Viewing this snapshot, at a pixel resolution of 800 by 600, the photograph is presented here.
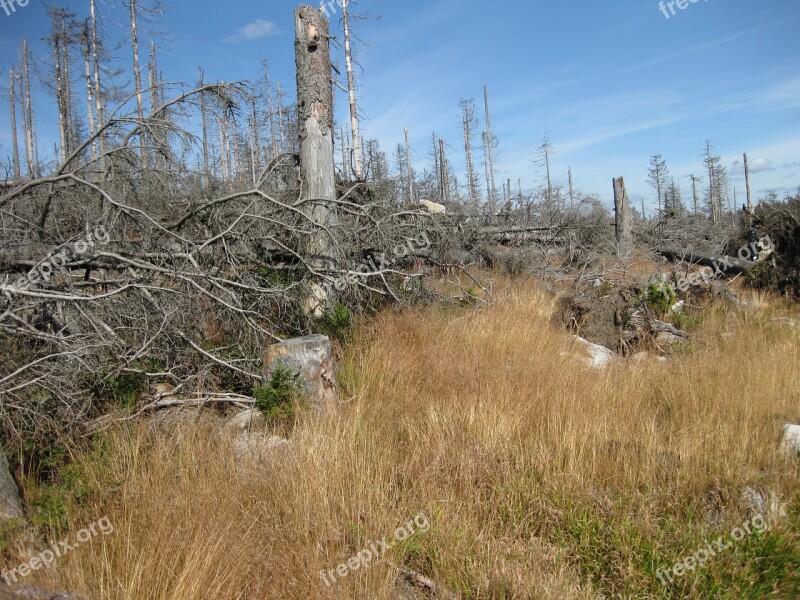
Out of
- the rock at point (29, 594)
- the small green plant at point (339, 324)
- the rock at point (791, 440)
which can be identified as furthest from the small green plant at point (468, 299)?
the rock at point (29, 594)

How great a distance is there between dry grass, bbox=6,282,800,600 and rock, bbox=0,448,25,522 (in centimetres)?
36

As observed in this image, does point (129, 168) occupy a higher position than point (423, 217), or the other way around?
point (129, 168)

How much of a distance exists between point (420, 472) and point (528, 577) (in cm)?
100

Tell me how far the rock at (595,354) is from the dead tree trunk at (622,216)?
5675 millimetres

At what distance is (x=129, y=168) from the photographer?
16.7 ft

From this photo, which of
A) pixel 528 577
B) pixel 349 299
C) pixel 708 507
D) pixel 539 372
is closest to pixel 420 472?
pixel 528 577

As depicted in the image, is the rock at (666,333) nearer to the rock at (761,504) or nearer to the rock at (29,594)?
the rock at (761,504)

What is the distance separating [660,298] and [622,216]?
4.78 meters

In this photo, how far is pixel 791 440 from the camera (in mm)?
3375

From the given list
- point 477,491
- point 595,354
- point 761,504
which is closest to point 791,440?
point 761,504

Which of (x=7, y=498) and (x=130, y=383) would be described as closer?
(x=7, y=498)

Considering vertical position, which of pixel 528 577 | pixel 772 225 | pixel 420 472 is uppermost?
pixel 772 225

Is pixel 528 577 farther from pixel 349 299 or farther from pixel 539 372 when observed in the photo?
pixel 349 299

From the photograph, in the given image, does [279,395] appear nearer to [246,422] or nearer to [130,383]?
[246,422]
